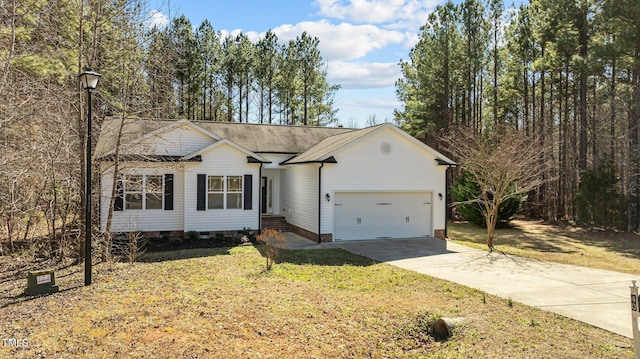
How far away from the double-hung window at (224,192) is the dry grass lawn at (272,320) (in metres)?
6.25

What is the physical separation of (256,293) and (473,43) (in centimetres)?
2426

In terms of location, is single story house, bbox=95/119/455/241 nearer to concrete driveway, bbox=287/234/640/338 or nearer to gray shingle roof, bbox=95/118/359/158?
concrete driveway, bbox=287/234/640/338

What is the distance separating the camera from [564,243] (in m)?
18.2

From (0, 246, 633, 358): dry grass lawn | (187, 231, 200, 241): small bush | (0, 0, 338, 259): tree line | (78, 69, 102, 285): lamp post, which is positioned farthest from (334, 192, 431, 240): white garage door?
(78, 69, 102, 285): lamp post

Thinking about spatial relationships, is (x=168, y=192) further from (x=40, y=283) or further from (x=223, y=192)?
(x=40, y=283)

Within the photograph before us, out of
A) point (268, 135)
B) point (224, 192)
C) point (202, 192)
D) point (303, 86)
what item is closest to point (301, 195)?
point (224, 192)

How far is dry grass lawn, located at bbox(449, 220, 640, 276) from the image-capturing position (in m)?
13.6

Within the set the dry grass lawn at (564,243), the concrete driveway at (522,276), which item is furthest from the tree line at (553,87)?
the concrete driveway at (522,276)

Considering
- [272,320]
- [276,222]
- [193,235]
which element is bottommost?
[272,320]

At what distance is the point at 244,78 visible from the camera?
33.7 metres

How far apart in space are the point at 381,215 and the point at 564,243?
8.61m

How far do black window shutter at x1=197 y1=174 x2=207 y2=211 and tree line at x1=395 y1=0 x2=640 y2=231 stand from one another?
16464 mm

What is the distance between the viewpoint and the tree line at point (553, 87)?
20891 mm

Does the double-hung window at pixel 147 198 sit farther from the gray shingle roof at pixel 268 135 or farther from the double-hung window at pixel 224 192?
the gray shingle roof at pixel 268 135
